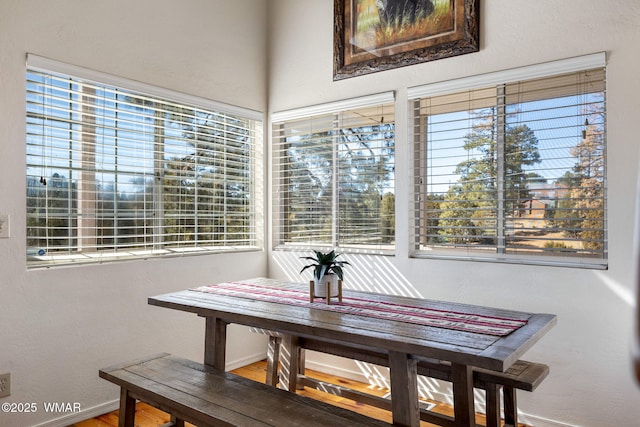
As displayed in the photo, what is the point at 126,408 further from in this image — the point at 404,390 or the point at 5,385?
the point at 404,390

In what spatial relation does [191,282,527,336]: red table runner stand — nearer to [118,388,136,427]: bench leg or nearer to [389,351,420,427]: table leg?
[389,351,420,427]: table leg

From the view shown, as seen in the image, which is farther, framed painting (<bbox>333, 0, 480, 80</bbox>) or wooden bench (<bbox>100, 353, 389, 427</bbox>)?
framed painting (<bbox>333, 0, 480, 80</bbox>)

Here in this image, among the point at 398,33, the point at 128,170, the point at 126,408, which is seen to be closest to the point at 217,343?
the point at 126,408

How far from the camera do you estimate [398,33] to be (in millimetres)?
3334

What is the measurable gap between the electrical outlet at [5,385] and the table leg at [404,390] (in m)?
2.07

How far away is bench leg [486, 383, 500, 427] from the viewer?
2.25m

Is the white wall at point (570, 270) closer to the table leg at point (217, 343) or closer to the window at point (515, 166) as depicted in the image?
the window at point (515, 166)

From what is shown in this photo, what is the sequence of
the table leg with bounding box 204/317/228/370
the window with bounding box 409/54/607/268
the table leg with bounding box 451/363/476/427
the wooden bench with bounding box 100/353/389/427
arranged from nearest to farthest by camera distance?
1. the wooden bench with bounding box 100/353/389/427
2. the table leg with bounding box 451/363/476/427
3. the table leg with bounding box 204/317/228/370
4. the window with bounding box 409/54/607/268

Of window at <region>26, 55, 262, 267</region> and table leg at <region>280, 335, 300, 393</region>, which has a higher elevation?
window at <region>26, 55, 262, 267</region>

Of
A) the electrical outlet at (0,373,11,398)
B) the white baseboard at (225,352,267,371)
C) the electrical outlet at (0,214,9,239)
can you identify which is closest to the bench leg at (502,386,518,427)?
the white baseboard at (225,352,267,371)

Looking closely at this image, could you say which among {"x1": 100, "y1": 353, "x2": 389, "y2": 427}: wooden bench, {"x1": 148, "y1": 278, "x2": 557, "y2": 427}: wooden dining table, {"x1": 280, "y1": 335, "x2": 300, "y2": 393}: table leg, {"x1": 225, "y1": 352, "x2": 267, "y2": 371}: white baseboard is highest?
{"x1": 148, "y1": 278, "x2": 557, "y2": 427}: wooden dining table

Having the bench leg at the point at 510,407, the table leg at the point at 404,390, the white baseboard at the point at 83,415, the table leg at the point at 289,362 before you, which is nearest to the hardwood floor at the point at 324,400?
the white baseboard at the point at 83,415

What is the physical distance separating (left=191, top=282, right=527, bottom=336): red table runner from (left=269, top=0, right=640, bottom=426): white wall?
90 centimetres

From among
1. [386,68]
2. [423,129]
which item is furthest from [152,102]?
[423,129]
